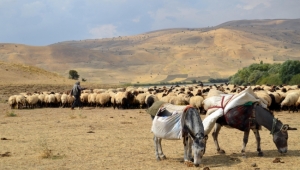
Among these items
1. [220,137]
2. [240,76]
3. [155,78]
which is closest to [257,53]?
[155,78]

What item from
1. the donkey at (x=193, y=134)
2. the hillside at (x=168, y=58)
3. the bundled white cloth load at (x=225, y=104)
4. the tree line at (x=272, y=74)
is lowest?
the donkey at (x=193, y=134)

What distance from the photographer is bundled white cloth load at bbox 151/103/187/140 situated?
9.07 meters

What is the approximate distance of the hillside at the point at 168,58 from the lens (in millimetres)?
114062

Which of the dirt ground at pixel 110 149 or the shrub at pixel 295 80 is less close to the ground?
the shrub at pixel 295 80

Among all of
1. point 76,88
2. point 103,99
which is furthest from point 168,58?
point 76,88

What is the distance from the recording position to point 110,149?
11.3 meters

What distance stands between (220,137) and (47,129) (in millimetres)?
6537

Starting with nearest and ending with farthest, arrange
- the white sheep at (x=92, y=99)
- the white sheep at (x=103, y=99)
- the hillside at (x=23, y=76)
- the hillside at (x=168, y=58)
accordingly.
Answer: the white sheep at (x=103, y=99) < the white sheep at (x=92, y=99) < the hillside at (x=23, y=76) < the hillside at (x=168, y=58)

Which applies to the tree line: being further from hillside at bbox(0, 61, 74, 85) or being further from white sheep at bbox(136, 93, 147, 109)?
hillside at bbox(0, 61, 74, 85)

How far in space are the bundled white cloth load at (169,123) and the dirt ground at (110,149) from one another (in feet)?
2.12

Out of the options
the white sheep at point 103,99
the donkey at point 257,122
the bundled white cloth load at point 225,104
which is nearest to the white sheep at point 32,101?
the white sheep at point 103,99

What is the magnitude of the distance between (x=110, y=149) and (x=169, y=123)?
272 centimetres

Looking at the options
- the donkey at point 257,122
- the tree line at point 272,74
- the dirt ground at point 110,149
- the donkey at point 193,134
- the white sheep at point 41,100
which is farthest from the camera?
the tree line at point 272,74

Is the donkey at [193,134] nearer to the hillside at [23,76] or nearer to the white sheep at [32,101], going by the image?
the white sheep at [32,101]
